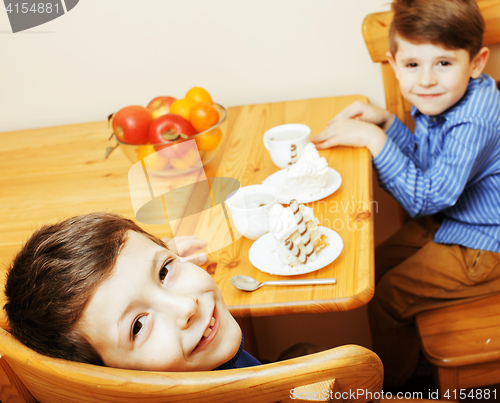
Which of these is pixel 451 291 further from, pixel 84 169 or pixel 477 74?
pixel 84 169

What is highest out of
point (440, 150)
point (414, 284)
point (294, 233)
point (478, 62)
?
point (478, 62)

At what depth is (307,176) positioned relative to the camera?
0.92 m

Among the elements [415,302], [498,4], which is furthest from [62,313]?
[498,4]

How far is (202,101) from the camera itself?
3.96 feet

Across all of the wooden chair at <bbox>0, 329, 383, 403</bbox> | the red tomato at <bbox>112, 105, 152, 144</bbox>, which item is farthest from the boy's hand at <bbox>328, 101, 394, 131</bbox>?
the wooden chair at <bbox>0, 329, 383, 403</bbox>

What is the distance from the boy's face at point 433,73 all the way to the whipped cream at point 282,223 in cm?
57

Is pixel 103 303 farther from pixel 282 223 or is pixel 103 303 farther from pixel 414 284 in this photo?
pixel 414 284

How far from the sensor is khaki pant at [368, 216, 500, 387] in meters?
1.15

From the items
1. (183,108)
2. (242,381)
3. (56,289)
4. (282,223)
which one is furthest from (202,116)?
(242,381)

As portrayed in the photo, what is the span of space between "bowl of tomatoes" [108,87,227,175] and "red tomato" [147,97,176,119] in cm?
2

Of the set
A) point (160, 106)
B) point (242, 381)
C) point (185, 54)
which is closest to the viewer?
point (242, 381)

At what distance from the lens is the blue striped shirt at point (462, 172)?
1.08 metres

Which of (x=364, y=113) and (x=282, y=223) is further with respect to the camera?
(x=364, y=113)

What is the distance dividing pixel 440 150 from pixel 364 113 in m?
0.21
